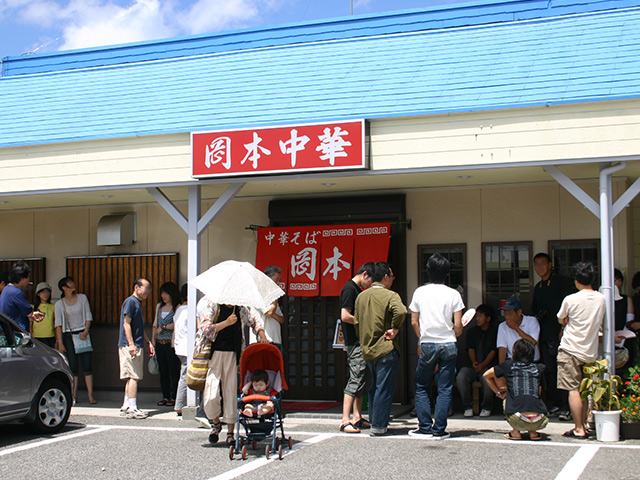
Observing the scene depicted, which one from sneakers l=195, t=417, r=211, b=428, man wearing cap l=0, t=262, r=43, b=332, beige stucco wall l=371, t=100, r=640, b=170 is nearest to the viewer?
beige stucco wall l=371, t=100, r=640, b=170

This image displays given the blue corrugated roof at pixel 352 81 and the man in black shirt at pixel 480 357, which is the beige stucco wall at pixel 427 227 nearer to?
the man in black shirt at pixel 480 357

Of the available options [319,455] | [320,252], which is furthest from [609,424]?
[320,252]

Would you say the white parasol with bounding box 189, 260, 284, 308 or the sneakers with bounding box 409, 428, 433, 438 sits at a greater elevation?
the white parasol with bounding box 189, 260, 284, 308

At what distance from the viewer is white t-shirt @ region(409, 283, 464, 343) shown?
303 inches

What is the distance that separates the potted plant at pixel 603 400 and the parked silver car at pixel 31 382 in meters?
5.65

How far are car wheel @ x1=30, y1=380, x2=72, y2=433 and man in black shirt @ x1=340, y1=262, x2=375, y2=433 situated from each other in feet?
10.3

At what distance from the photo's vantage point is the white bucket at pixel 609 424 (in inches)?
290

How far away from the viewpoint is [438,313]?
25.2 feet

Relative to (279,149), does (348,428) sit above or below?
below

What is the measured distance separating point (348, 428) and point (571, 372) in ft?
7.91

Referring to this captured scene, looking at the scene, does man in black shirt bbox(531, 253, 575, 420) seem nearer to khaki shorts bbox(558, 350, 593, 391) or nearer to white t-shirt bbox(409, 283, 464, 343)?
khaki shorts bbox(558, 350, 593, 391)

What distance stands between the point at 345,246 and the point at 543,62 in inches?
139

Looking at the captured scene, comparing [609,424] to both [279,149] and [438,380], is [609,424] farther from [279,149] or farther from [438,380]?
[279,149]

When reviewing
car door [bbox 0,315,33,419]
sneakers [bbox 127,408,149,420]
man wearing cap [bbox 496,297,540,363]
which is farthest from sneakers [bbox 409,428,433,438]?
car door [bbox 0,315,33,419]
